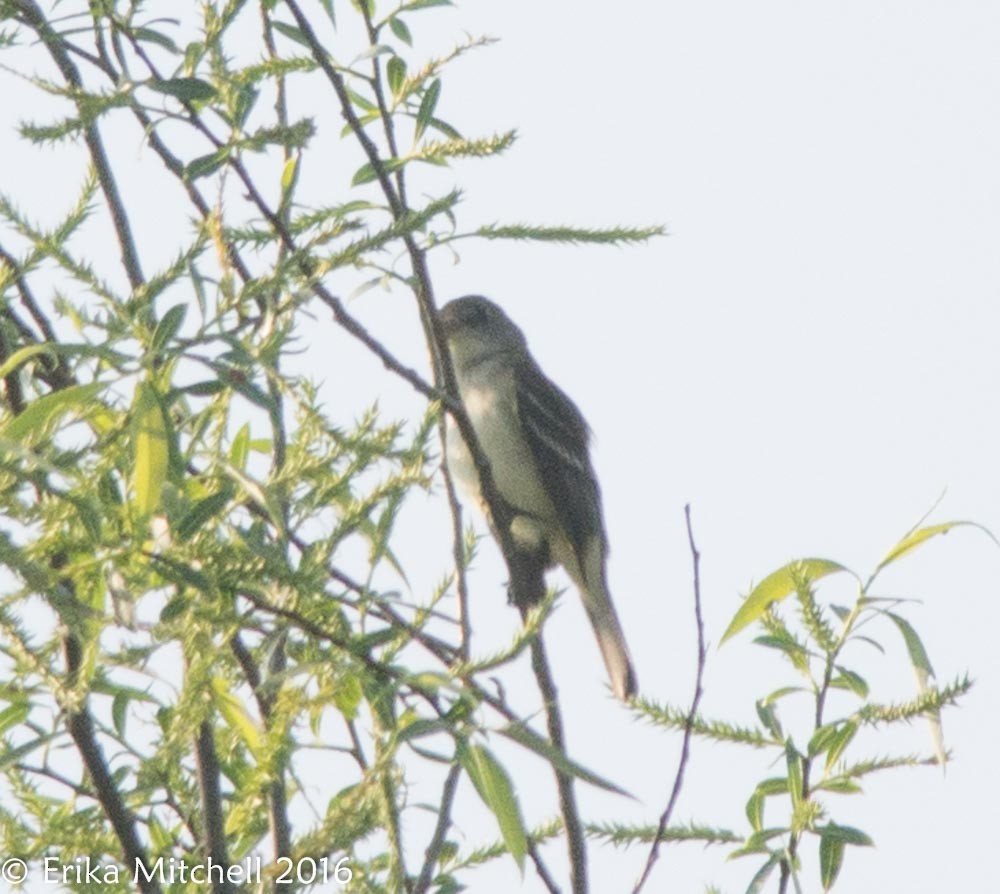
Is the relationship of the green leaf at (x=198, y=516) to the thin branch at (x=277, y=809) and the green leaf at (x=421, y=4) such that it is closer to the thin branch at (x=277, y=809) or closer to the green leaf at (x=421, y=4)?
the thin branch at (x=277, y=809)

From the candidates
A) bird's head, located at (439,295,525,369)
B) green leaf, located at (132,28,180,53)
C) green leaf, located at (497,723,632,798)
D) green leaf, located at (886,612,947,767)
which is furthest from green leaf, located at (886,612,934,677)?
bird's head, located at (439,295,525,369)

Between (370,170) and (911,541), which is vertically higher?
(370,170)

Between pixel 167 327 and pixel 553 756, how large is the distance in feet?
1.93

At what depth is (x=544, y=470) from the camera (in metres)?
6.15

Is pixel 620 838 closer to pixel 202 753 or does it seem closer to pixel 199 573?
pixel 202 753

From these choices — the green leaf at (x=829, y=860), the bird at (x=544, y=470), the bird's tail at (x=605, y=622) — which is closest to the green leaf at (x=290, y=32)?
the green leaf at (x=829, y=860)

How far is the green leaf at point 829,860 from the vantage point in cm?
212

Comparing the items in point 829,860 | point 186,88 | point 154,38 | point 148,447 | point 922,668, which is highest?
point 154,38

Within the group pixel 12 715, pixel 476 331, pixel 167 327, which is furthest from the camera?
pixel 476 331

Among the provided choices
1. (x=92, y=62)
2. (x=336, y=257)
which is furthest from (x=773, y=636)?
(x=92, y=62)

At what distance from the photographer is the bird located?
5902 mm

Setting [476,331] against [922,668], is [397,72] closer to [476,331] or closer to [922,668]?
[922,668]

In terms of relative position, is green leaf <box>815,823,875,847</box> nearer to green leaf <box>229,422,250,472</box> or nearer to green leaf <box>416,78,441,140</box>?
green leaf <box>229,422,250,472</box>

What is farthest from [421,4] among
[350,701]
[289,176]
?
[350,701]
